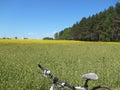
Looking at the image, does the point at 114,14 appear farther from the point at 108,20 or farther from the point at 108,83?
the point at 108,83

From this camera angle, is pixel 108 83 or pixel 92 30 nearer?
pixel 108 83

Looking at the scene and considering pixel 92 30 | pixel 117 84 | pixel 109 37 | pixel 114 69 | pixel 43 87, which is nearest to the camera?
pixel 43 87

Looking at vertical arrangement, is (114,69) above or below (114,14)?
below

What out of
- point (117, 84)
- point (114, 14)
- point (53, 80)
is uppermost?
point (114, 14)

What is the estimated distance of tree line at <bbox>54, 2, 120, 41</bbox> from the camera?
3378 inches

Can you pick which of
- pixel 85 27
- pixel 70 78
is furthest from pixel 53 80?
pixel 85 27

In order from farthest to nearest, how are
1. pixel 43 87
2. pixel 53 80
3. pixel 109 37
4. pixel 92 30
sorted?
pixel 92 30, pixel 109 37, pixel 43 87, pixel 53 80

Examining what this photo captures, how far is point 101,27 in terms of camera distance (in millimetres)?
93562

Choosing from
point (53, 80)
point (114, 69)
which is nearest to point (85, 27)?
point (114, 69)

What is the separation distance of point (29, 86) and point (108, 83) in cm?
313

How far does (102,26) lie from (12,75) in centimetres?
8162

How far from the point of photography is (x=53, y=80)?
508 centimetres

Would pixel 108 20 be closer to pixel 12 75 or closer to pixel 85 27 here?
pixel 85 27

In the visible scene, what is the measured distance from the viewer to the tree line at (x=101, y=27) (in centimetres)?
8581
